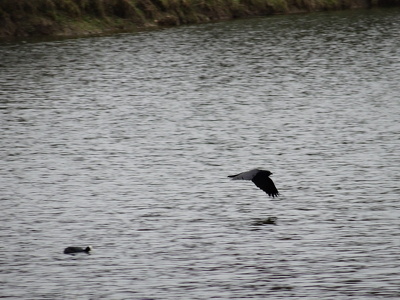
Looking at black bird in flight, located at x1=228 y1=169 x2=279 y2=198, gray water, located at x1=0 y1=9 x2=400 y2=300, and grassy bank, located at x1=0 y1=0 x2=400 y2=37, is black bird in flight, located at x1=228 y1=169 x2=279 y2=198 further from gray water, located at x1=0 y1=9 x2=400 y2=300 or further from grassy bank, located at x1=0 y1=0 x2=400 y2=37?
grassy bank, located at x1=0 y1=0 x2=400 y2=37

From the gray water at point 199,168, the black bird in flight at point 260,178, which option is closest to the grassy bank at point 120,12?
the gray water at point 199,168

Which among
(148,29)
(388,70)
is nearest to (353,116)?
(388,70)

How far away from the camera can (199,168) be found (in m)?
22.2

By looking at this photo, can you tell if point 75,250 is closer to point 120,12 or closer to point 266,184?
point 266,184

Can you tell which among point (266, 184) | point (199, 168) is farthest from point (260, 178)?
point (199, 168)

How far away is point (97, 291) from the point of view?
13.7m

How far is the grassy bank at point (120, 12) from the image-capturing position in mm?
44469

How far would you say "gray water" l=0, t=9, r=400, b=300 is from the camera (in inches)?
571

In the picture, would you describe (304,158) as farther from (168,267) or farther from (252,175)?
(168,267)

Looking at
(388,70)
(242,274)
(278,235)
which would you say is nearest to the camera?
(242,274)

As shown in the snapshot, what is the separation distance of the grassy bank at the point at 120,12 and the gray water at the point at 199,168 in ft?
7.97

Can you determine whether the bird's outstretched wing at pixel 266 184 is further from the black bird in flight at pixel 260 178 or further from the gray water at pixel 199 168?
the gray water at pixel 199 168

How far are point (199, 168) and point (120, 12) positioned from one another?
2683cm

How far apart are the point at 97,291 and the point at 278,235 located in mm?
4086
